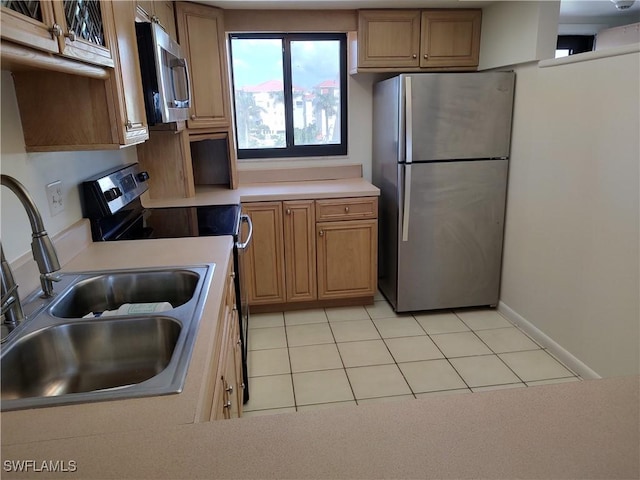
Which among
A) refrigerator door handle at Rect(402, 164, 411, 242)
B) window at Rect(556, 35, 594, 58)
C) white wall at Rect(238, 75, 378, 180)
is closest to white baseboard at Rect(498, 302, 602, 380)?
refrigerator door handle at Rect(402, 164, 411, 242)

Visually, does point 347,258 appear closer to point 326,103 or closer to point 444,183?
point 444,183

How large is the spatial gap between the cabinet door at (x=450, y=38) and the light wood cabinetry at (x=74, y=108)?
2.15 metres

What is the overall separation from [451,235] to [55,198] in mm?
2328

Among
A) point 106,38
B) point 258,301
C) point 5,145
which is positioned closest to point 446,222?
point 258,301

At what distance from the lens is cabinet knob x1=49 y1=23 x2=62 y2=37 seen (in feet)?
3.34

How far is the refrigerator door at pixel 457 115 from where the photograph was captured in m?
2.76

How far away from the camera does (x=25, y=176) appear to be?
1431 mm

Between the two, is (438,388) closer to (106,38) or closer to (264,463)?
(264,463)

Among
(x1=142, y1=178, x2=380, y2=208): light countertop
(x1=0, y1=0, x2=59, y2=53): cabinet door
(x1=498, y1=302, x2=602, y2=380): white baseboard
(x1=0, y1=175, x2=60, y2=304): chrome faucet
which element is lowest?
(x1=498, y1=302, x2=602, y2=380): white baseboard

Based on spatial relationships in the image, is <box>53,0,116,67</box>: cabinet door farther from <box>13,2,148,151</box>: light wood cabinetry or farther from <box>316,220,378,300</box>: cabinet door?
<box>316,220,378,300</box>: cabinet door

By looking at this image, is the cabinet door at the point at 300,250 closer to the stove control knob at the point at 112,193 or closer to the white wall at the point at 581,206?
the stove control knob at the point at 112,193

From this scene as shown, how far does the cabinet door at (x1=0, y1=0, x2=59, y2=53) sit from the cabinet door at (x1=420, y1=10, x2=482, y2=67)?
8.27 ft

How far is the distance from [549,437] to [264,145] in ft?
10.2

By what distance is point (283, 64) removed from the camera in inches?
131
